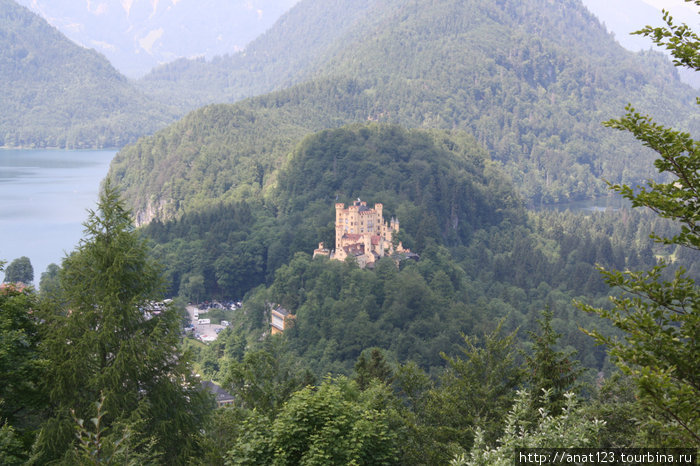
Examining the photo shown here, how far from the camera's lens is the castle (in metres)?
65.6

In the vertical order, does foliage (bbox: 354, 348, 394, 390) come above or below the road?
above

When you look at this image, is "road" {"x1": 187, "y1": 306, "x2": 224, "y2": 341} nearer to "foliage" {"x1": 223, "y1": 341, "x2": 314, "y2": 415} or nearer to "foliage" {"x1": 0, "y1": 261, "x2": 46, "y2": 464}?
"foliage" {"x1": 223, "y1": 341, "x2": 314, "y2": 415}

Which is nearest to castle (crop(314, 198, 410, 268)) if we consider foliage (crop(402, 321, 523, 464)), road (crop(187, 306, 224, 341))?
road (crop(187, 306, 224, 341))

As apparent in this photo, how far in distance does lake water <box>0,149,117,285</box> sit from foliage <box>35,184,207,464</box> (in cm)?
4819

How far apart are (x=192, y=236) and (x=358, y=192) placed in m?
22.8

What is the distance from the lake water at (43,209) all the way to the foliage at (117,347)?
1897 inches

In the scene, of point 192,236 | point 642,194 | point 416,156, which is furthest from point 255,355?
point 416,156

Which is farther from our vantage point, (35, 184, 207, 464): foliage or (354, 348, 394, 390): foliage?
(354, 348, 394, 390): foliage

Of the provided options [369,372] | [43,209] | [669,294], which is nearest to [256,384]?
[369,372]

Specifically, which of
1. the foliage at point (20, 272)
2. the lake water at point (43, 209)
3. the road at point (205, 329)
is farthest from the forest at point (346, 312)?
the lake water at point (43, 209)

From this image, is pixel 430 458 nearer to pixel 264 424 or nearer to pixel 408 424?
pixel 408 424

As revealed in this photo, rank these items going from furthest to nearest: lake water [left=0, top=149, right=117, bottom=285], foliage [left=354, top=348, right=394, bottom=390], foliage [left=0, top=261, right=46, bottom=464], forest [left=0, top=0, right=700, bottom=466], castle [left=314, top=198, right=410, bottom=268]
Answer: lake water [left=0, top=149, right=117, bottom=285]
castle [left=314, top=198, right=410, bottom=268]
foliage [left=354, top=348, right=394, bottom=390]
foliage [left=0, top=261, right=46, bottom=464]
forest [left=0, top=0, right=700, bottom=466]

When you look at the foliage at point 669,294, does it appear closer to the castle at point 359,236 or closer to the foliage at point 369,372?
the foliage at point 369,372

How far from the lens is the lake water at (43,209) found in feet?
312
